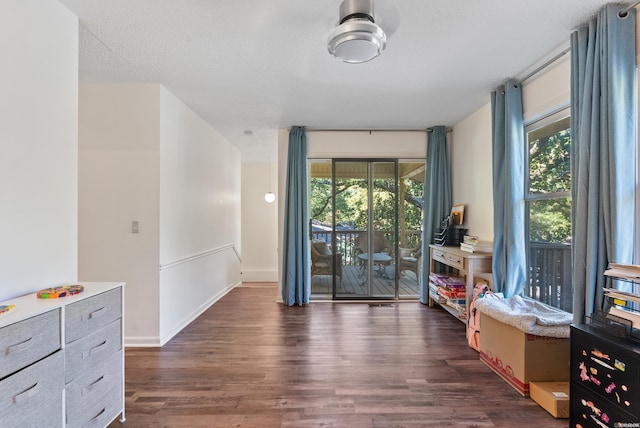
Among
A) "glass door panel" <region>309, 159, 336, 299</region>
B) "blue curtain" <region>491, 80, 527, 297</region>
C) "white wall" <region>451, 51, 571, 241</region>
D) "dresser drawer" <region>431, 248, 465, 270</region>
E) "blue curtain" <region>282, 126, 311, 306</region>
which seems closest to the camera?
"white wall" <region>451, 51, 571, 241</region>

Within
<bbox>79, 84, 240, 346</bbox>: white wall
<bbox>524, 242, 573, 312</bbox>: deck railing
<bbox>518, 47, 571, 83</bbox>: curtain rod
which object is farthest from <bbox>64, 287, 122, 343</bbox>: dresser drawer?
<bbox>518, 47, 571, 83</bbox>: curtain rod

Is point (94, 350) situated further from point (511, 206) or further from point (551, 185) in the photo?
point (551, 185)

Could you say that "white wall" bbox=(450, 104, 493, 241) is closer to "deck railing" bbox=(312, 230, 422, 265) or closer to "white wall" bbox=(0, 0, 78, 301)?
"deck railing" bbox=(312, 230, 422, 265)

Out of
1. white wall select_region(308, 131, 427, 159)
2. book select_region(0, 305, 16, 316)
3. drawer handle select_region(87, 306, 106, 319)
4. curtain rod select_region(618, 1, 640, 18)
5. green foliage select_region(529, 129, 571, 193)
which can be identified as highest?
curtain rod select_region(618, 1, 640, 18)

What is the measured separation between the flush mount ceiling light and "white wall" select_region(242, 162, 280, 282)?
15.3 feet

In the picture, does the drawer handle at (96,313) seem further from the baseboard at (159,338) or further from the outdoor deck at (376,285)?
the outdoor deck at (376,285)

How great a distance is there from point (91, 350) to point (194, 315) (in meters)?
2.19

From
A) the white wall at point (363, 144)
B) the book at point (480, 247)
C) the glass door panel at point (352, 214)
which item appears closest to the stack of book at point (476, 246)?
the book at point (480, 247)

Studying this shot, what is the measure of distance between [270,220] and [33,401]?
5.07 meters

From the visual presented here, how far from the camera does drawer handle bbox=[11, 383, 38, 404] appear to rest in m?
1.18

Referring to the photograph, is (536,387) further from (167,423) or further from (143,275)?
(143,275)

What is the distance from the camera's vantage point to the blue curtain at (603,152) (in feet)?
5.82

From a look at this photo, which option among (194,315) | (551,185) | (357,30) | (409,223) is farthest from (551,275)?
(194,315)

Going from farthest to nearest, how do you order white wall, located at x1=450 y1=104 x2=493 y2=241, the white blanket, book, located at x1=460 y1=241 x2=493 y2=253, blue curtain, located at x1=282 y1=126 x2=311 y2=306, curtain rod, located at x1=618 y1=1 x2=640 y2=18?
1. blue curtain, located at x1=282 y1=126 x2=311 y2=306
2. white wall, located at x1=450 y1=104 x2=493 y2=241
3. book, located at x1=460 y1=241 x2=493 y2=253
4. the white blanket
5. curtain rod, located at x1=618 y1=1 x2=640 y2=18
